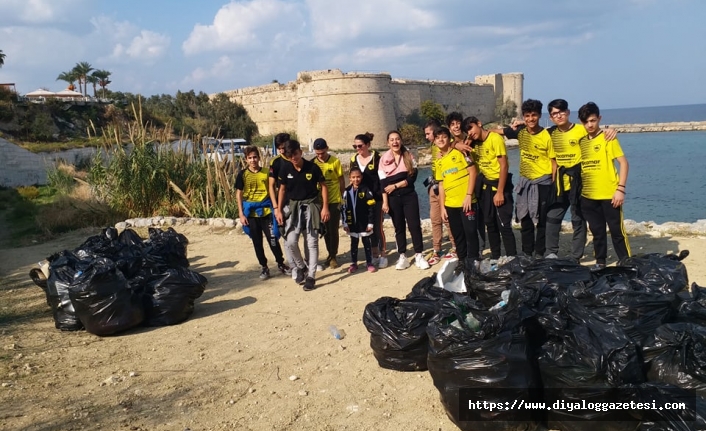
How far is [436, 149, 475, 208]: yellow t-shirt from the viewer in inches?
198

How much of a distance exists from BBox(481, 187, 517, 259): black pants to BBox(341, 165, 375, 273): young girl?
4.44ft

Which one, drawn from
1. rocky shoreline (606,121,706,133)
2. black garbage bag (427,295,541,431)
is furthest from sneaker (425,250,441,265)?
rocky shoreline (606,121,706,133)

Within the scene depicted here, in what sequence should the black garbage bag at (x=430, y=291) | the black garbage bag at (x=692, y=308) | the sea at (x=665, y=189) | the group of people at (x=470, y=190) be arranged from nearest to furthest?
1. the black garbage bag at (x=692, y=308)
2. the black garbage bag at (x=430, y=291)
3. the group of people at (x=470, y=190)
4. the sea at (x=665, y=189)

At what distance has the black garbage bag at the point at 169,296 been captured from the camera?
14.6 ft

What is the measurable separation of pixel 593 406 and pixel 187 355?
112 inches

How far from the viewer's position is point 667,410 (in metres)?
2.27

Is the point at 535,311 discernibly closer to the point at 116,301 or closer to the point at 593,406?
the point at 593,406

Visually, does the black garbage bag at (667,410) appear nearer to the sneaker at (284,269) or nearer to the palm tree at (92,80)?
the sneaker at (284,269)

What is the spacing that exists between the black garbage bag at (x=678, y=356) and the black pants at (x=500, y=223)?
7.95 feet

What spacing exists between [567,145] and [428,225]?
13.2 feet

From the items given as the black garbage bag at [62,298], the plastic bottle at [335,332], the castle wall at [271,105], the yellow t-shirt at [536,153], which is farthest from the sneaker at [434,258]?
the castle wall at [271,105]

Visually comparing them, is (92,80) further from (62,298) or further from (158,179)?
(62,298)

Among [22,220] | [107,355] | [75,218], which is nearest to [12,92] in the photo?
[22,220]

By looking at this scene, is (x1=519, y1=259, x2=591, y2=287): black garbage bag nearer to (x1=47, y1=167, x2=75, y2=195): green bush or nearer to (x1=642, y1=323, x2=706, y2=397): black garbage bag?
(x1=642, y1=323, x2=706, y2=397): black garbage bag
